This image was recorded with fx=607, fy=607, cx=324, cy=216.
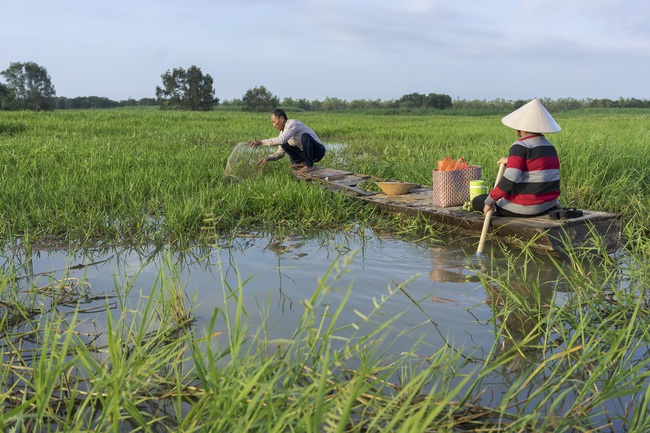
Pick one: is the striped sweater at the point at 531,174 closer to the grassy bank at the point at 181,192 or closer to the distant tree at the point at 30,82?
the grassy bank at the point at 181,192

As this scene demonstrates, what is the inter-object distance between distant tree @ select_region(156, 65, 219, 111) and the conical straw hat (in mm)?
56118

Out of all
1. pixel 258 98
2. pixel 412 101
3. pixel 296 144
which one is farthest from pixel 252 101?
pixel 296 144

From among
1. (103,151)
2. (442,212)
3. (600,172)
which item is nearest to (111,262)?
(442,212)

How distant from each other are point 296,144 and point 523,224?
13.9 feet

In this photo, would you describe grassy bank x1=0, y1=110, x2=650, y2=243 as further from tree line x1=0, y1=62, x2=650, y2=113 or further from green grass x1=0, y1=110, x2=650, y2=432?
tree line x1=0, y1=62, x2=650, y2=113

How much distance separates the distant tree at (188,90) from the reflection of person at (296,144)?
52.1m

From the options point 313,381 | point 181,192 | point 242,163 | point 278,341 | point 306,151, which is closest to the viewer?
point 278,341

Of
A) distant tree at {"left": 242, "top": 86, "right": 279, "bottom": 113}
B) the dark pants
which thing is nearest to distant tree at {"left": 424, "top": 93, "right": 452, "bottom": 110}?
distant tree at {"left": 242, "top": 86, "right": 279, "bottom": 113}

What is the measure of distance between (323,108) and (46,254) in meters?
62.3

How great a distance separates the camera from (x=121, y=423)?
202 cm

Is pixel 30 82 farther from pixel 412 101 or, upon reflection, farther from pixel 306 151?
pixel 306 151

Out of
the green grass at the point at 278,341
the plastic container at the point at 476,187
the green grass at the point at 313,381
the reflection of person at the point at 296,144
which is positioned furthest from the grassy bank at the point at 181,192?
the green grass at the point at 313,381

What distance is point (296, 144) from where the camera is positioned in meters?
8.16

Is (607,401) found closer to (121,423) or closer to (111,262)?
(121,423)
